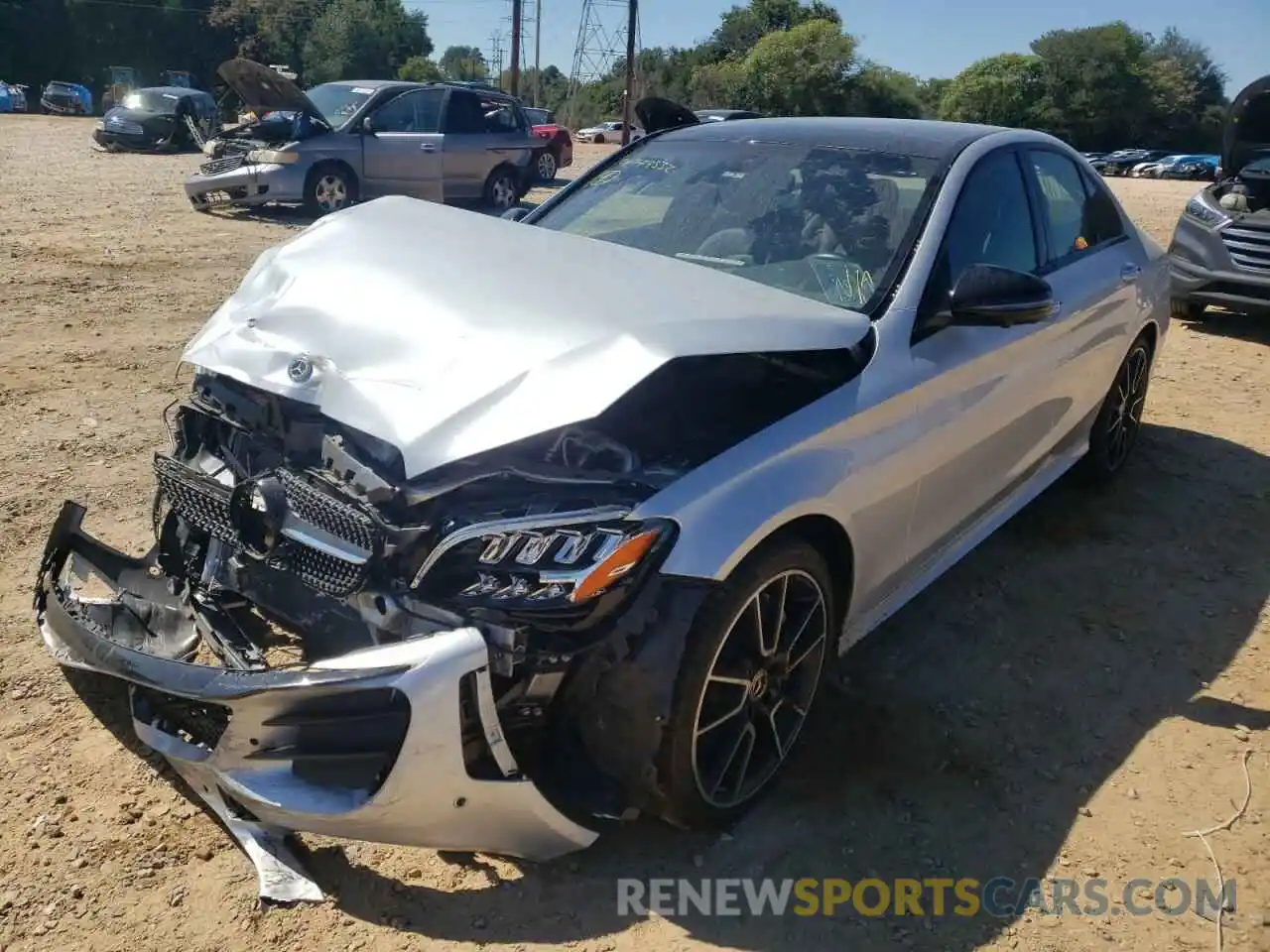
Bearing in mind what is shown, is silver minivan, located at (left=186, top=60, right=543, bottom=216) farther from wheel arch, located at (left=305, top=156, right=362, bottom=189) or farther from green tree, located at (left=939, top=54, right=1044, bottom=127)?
green tree, located at (left=939, top=54, right=1044, bottom=127)

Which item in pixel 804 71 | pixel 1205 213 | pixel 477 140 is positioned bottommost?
pixel 1205 213

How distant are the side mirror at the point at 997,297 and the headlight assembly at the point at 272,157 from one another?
10.7 meters

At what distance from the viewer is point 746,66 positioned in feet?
204

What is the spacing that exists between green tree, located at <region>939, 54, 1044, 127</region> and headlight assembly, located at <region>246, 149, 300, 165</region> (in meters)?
59.5

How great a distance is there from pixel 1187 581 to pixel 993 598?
942 mm

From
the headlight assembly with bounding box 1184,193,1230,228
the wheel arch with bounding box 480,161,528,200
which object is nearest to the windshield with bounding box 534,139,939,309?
the headlight assembly with bounding box 1184,193,1230,228

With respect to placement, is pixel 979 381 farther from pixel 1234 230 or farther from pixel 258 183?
pixel 258 183

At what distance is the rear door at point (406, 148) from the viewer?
12.8 m

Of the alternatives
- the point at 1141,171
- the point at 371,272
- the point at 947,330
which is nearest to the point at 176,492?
the point at 371,272

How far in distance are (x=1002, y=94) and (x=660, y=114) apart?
67.6 metres

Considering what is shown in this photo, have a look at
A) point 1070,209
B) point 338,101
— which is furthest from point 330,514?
point 338,101

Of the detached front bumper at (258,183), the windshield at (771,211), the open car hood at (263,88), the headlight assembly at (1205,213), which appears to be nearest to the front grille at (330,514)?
the windshield at (771,211)

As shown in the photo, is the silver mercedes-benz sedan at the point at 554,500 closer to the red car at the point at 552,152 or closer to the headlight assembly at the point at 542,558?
the headlight assembly at the point at 542,558

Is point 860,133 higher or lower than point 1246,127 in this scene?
lower
